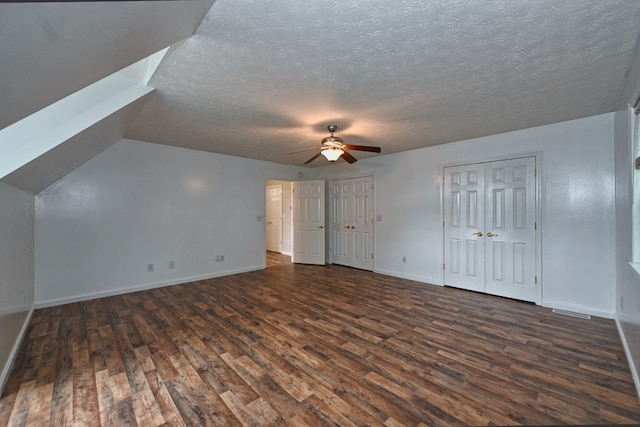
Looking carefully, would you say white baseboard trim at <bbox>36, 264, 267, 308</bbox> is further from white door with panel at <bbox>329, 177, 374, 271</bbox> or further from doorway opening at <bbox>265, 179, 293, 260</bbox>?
doorway opening at <bbox>265, 179, 293, 260</bbox>

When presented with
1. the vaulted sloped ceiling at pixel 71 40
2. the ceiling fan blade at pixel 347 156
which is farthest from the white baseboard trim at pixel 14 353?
the ceiling fan blade at pixel 347 156

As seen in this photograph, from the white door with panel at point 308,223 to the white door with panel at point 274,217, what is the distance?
1.68 meters

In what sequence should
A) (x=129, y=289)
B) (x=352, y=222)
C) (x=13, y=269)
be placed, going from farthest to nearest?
(x=352, y=222) < (x=129, y=289) < (x=13, y=269)

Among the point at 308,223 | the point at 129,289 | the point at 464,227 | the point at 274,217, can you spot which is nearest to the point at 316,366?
the point at 464,227

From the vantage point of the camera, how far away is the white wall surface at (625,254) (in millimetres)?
1982

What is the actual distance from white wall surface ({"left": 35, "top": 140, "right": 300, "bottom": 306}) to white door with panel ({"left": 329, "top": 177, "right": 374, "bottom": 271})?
5.73ft

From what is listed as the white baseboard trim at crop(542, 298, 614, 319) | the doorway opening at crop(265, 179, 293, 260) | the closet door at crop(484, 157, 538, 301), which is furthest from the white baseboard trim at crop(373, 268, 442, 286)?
the doorway opening at crop(265, 179, 293, 260)

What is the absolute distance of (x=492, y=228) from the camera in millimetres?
3855

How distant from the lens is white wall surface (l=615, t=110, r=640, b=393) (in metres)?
1.98

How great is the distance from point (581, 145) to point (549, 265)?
158 centimetres

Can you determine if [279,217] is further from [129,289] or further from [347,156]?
[347,156]

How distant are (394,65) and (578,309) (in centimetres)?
376

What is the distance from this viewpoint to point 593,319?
9.80 ft

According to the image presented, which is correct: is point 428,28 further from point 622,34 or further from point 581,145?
point 581,145
